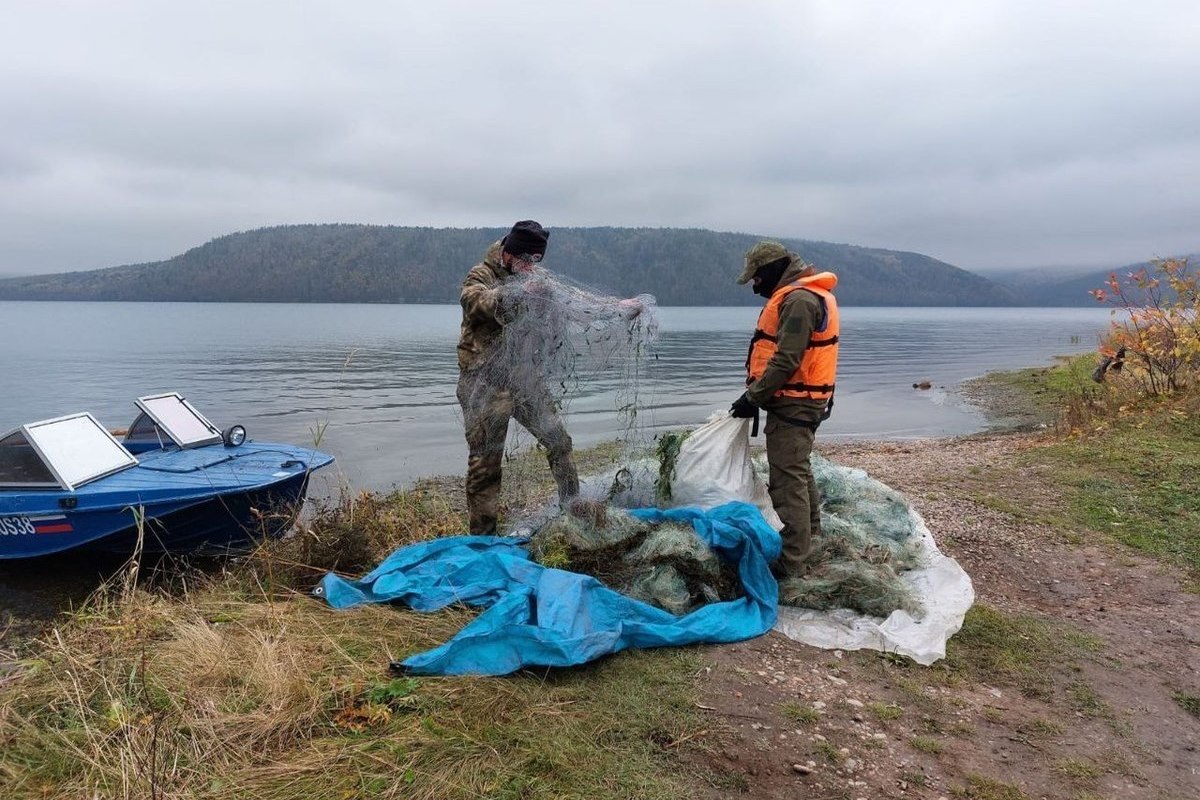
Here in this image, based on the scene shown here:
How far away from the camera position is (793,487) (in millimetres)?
4840

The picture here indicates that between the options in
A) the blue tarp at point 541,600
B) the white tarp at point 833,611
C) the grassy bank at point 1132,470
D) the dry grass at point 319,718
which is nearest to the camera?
the dry grass at point 319,718

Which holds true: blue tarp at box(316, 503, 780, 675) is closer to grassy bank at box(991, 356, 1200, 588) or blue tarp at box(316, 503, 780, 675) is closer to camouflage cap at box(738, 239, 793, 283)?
camouflage cap at box(738, 239, 793, 283)

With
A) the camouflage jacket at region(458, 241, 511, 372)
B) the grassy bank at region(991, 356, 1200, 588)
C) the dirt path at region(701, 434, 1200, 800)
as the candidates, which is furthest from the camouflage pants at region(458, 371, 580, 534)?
the grassy bank at region(991, 356, 1200, 588)

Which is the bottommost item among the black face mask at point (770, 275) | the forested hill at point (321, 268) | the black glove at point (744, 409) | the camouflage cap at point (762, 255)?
the black glove at point (744, 409)

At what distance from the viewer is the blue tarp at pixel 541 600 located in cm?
363

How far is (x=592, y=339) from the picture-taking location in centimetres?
532

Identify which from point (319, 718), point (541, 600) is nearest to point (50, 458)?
point (319, 718)

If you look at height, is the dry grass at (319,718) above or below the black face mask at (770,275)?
below

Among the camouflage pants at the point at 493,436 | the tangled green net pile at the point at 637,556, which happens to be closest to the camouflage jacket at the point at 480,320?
the camouflage pants at the point at 493,436

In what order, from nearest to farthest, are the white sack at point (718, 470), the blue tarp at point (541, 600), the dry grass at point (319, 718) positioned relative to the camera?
the dry grass at point (319, 718)
the blue tarp at point (541, 600)
the white sack at point (718, 470)

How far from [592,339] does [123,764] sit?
359 cm

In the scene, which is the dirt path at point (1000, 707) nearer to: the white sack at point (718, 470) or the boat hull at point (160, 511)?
the white sack at point (718, 470)

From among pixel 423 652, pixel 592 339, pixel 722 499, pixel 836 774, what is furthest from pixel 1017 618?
pixel 423 652

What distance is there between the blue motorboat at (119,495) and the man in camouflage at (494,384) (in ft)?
5.91
